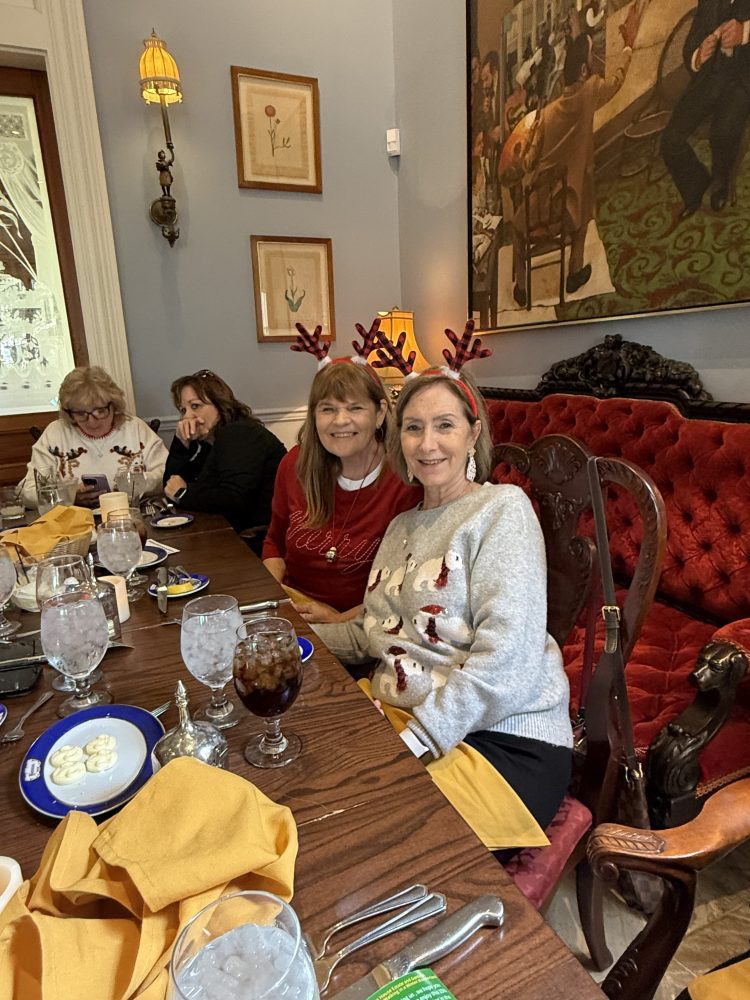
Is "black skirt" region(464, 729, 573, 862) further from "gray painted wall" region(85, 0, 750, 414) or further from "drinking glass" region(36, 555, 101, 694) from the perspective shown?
"gray painted wall" region(85, 0, 750, 414)

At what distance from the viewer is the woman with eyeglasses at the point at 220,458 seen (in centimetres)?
237

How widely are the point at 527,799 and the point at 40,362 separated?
3565mm

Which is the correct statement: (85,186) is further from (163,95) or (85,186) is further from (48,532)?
(48,532)

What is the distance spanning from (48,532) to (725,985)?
1.73 meters

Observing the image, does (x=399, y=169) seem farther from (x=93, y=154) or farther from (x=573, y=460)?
(x=573, y=460)

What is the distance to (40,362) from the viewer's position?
341 cm

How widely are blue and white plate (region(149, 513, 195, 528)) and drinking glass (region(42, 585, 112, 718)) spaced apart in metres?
1.13

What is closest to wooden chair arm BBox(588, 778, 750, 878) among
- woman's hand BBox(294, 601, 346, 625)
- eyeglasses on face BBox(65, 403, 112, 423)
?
woman's hand BBox(294, 601, 346, 625)

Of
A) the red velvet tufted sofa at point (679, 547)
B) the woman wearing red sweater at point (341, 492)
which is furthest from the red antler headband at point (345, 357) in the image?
the red velvet tufted sofa at point (679, 547)

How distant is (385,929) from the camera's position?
53 cm

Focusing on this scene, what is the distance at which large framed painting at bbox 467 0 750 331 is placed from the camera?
1935mm

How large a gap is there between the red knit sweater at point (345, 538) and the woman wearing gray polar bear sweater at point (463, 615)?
0.67 feet

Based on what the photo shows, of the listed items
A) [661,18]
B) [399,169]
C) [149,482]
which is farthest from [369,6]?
[149,482]

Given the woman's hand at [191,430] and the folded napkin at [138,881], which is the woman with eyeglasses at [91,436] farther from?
the folded napkin at [138,881]
